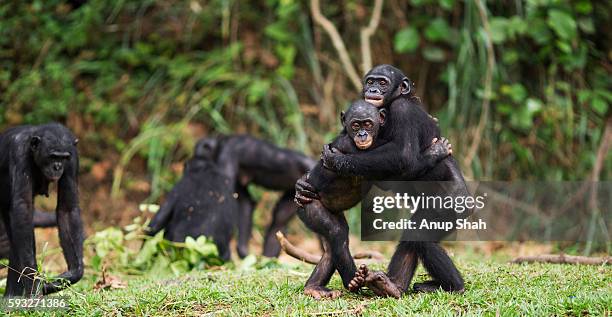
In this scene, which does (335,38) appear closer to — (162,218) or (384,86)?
(162,218)

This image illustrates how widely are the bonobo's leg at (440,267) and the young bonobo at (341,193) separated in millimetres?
492

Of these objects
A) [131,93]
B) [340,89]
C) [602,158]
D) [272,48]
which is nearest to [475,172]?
[602,158]

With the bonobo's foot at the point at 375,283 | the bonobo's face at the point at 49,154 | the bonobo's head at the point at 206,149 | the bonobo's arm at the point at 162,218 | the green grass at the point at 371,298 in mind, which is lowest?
the bonobo's arm at the point at 162,218

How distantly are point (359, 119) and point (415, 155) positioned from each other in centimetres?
43

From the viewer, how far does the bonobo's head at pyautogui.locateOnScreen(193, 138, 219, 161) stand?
895 centimetres

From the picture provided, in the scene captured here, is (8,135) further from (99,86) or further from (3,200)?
(99,86)

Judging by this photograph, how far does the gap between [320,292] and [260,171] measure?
4606mm

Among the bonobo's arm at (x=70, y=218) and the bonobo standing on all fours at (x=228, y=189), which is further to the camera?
the bonobo standing on all fours at (x=228, y=189)

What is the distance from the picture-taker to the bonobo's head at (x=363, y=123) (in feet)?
16.5

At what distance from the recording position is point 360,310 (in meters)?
4.68

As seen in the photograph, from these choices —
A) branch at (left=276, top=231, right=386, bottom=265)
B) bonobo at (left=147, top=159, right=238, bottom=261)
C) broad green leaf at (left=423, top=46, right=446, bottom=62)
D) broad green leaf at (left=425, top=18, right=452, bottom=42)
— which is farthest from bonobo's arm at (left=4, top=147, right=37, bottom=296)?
broad green leaf at (left=423, top=46, right=446, bottom=62)

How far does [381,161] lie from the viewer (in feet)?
16.3

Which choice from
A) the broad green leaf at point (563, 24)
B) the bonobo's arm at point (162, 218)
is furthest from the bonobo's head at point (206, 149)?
the broad green leaf at point (563, 24)

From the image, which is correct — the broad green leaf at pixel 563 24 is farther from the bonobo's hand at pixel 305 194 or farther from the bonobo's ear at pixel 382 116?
the bonobo's hand at pixel 305 194
